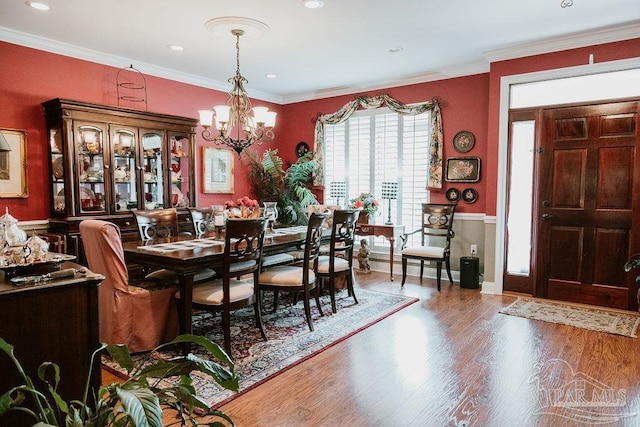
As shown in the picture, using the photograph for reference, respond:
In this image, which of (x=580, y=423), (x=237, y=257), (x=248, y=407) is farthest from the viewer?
(x=237, y=257)

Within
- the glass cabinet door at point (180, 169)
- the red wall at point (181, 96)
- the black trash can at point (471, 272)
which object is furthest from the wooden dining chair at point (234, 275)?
the black trash can at point (471, 272)

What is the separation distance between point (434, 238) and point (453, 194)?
0.65m

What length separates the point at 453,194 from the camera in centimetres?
543

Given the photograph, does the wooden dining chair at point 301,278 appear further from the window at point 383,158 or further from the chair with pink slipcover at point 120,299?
the window at point 383,158

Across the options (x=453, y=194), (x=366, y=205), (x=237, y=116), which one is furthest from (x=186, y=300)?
(x=453, y=194)

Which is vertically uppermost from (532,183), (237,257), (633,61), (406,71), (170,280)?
(406,71)

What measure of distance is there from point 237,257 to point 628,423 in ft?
8.19

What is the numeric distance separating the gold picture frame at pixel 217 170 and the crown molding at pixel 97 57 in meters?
0.91

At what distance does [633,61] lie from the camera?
3928 millimetres

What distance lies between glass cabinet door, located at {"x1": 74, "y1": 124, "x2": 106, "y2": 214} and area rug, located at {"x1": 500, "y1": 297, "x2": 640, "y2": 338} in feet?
14.2

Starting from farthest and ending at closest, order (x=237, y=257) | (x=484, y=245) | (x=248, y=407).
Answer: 1. (x=484, y=245)
2. (x=237, y=257)
3. (x=248, y=407)

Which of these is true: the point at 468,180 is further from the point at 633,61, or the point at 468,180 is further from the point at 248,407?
the point at 248,407

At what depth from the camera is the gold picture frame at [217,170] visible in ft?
19.3

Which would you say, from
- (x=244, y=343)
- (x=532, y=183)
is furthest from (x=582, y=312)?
(x=244, y=343)
